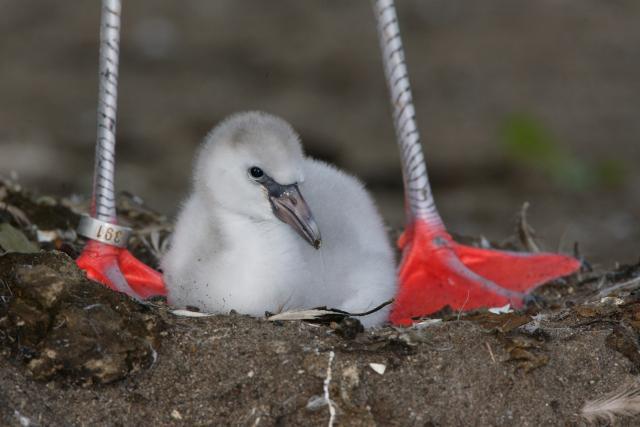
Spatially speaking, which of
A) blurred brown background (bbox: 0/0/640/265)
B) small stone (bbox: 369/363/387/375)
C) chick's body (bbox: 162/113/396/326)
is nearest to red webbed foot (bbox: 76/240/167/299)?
chick's body (bbox: 162/113/396/326)

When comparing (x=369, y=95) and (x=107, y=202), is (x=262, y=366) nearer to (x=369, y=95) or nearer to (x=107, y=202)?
(x=107, y=202)

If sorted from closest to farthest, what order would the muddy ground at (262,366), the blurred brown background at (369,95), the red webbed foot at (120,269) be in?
the muddy ground at (262,366), the red webbed foot at (120,269), the blurred brown background at (369,95)

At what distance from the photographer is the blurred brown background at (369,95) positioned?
8.64m

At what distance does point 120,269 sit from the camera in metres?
4.67

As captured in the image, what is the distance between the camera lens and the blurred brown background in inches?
340

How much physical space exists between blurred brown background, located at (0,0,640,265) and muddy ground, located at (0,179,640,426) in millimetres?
3852

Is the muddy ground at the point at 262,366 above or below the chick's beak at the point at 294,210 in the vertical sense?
below

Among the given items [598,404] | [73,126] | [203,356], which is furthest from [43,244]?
[73,126]

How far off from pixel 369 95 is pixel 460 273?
5106 mm

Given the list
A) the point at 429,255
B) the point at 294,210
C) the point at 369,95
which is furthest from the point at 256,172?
the point at 369,95

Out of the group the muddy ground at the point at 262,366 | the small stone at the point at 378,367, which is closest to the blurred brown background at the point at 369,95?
the muddy ground at the point at 262,366

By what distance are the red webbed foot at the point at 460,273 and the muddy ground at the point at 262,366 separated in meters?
0.89

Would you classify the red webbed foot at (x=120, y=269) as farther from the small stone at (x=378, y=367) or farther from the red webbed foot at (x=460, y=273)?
the small stone at (x=378, y=367)

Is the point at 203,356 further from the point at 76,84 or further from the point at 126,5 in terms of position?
the point at 126,5
